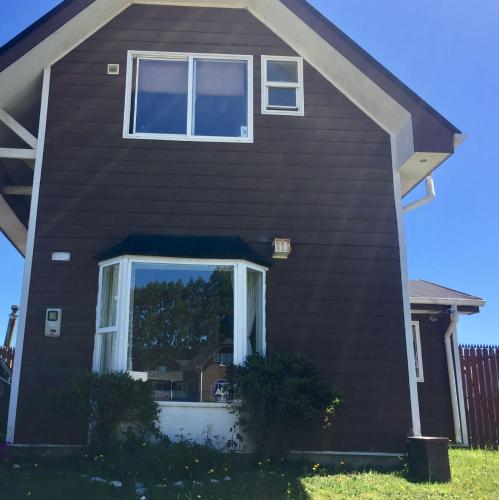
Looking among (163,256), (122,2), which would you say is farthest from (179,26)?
(163,256)

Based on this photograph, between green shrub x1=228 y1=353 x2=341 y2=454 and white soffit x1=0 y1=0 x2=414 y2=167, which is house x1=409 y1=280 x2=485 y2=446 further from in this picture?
green shrub x1=228 y1=353 x2=341 y2=454

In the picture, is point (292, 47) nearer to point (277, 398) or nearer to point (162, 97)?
point (162, 97)

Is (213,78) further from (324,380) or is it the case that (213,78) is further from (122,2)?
(324,380)

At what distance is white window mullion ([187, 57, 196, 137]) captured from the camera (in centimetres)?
796

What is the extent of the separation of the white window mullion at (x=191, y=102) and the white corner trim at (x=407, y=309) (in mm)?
2607

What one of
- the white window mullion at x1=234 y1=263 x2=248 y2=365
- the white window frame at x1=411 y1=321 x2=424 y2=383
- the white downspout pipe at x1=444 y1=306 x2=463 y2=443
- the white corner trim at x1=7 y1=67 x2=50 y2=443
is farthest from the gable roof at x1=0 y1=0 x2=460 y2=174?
the white window frame at x1=411 y1=321 x2=424 y2=383

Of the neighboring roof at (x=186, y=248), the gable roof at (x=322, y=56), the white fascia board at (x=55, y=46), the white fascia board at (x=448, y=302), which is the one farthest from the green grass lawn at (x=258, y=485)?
the white fascia board at (x=55, y=46)

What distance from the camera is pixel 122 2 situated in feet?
26.9

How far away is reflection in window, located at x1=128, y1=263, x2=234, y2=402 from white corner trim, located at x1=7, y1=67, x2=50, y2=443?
1268mm

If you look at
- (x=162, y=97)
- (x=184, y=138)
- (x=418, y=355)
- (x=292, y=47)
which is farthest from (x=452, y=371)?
(x=162, y=97)

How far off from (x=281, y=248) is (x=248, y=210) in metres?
0.65

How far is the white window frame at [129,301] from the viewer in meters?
6.88

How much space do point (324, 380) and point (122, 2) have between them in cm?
544

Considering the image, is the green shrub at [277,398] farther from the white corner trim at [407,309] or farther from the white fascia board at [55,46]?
the white fascia board at [55,46]
